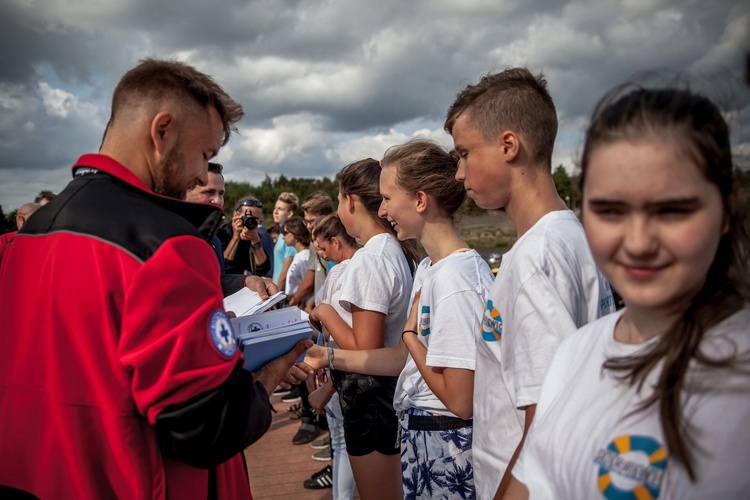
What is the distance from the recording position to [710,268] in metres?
1.03

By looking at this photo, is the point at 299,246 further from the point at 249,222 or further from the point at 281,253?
the point at 249,222

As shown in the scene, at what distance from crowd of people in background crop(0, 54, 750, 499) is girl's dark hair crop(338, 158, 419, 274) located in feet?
2.08

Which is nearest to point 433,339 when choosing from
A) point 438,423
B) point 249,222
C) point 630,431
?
point 438,423

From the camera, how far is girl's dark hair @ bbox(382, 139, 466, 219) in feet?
8.21

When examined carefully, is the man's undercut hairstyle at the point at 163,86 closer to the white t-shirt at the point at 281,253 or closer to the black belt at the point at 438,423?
the black belt at the point at 438,423

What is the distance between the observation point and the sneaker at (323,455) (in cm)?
473

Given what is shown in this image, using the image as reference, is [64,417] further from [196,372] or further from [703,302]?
→ [703,302]

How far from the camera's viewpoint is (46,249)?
4.69 feet

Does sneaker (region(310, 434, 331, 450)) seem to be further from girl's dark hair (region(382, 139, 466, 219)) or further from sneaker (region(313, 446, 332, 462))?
girl's dark hair (region(382, 139, 466, 219))

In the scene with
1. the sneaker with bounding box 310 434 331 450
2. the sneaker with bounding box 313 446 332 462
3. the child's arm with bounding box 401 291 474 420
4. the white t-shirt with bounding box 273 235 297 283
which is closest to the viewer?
the child's arm with bounding box 401 291 474 420

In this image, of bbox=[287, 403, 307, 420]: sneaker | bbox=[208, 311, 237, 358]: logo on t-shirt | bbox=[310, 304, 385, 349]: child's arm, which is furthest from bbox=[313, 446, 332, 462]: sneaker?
bbox=[208, 311, 237, 358]: logo on t-shirt

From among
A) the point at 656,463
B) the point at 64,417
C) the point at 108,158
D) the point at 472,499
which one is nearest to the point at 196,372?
the point at 64,417

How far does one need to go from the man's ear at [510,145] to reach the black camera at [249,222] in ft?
13.7

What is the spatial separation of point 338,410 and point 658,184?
8.96 ft
